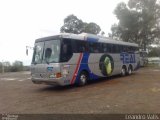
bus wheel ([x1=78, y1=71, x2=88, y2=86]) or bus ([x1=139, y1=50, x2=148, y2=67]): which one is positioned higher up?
bus ([x1=139, y1=50, x2=148, y2=67])

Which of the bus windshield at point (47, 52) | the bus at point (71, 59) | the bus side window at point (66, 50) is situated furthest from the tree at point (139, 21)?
the bus windshield at point (47, 52)

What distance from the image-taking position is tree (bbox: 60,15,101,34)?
5581 centimetres

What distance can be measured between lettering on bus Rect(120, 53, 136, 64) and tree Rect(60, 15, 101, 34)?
3554 centimetres

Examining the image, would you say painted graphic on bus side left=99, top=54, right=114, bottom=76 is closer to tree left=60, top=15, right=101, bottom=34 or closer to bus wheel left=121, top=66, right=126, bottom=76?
bus wheel left=121, top=66, right=126, bottom=76

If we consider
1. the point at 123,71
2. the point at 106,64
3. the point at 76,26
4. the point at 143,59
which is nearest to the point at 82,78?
the point at 106,64

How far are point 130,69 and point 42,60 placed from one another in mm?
10465

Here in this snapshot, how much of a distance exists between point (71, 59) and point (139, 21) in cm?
2474

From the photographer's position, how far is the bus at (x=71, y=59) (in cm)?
1175

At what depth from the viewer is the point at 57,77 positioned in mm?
11539

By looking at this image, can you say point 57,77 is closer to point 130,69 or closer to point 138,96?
point 138,96

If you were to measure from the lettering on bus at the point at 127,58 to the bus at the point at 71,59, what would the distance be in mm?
1721

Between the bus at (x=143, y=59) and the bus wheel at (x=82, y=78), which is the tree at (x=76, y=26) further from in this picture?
the bus wheel at (x=82, y=78)

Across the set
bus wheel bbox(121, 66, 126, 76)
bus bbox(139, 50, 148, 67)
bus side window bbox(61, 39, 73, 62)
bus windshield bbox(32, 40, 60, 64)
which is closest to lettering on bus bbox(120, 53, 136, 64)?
bus wheel bbox(121, 66, 126, 76)

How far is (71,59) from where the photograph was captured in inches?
492
